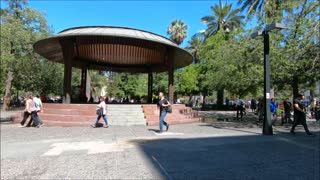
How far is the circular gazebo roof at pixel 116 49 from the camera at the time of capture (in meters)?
18.1

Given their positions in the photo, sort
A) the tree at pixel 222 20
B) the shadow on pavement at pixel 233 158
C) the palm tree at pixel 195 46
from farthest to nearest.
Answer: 1. the palm tree at pixel 195 46
2. the tree at pixel 222 20
3. the shadow on pavement at pixel 233 158

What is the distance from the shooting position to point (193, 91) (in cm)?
4884

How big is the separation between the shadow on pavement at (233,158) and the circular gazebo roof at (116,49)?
9727 mm

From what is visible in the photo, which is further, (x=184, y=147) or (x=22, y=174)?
(x=184, y=147)

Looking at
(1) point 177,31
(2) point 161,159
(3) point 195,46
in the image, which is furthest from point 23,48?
(1) point 177,31

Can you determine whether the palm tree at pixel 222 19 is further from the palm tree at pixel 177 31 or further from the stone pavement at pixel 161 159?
the stone pavement at pixel 161 159

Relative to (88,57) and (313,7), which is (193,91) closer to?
(88,57)

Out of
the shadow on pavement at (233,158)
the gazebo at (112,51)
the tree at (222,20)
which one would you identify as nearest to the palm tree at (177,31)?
the tree at (222,20)

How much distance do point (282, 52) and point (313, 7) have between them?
2.41m

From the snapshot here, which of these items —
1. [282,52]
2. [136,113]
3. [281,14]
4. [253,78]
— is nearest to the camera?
[282,52]

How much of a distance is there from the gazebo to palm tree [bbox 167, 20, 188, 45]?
3538 centimetres

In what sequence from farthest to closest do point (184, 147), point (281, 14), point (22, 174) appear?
point (281, 14) < point (184, 147) < point (22, 174)

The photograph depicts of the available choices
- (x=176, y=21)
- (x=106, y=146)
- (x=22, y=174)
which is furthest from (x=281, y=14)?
(x=176, y=21)

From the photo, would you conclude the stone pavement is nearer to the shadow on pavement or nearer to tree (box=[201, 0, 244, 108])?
the shadow on pavement
